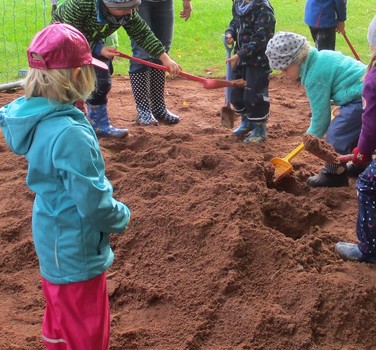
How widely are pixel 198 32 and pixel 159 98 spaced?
426 cm

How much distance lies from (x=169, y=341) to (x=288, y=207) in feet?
4.53

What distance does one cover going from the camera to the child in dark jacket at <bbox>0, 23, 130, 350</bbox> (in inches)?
82.1

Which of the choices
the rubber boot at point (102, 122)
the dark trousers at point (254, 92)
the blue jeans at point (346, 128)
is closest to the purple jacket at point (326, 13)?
the dark trousers at point (254, 92)

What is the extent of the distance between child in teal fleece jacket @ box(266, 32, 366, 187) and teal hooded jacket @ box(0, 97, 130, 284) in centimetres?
218

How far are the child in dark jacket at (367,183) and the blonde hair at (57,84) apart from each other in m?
1.58

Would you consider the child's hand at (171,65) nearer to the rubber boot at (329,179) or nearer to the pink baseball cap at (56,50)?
the rubber boot at (329,179)

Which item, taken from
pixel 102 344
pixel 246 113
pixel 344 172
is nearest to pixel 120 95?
pixel 246 113

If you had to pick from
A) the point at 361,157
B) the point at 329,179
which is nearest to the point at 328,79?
the point at 329,179

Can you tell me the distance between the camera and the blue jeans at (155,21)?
532 cm

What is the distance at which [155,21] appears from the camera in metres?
5.46

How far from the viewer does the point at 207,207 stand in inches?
147

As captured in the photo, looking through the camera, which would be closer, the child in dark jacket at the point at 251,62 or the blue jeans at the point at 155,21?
the child in dark jacket at the point at 251,62

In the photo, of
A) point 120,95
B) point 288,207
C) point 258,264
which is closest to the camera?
point 258,264

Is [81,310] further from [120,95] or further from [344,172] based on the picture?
[120,95]
